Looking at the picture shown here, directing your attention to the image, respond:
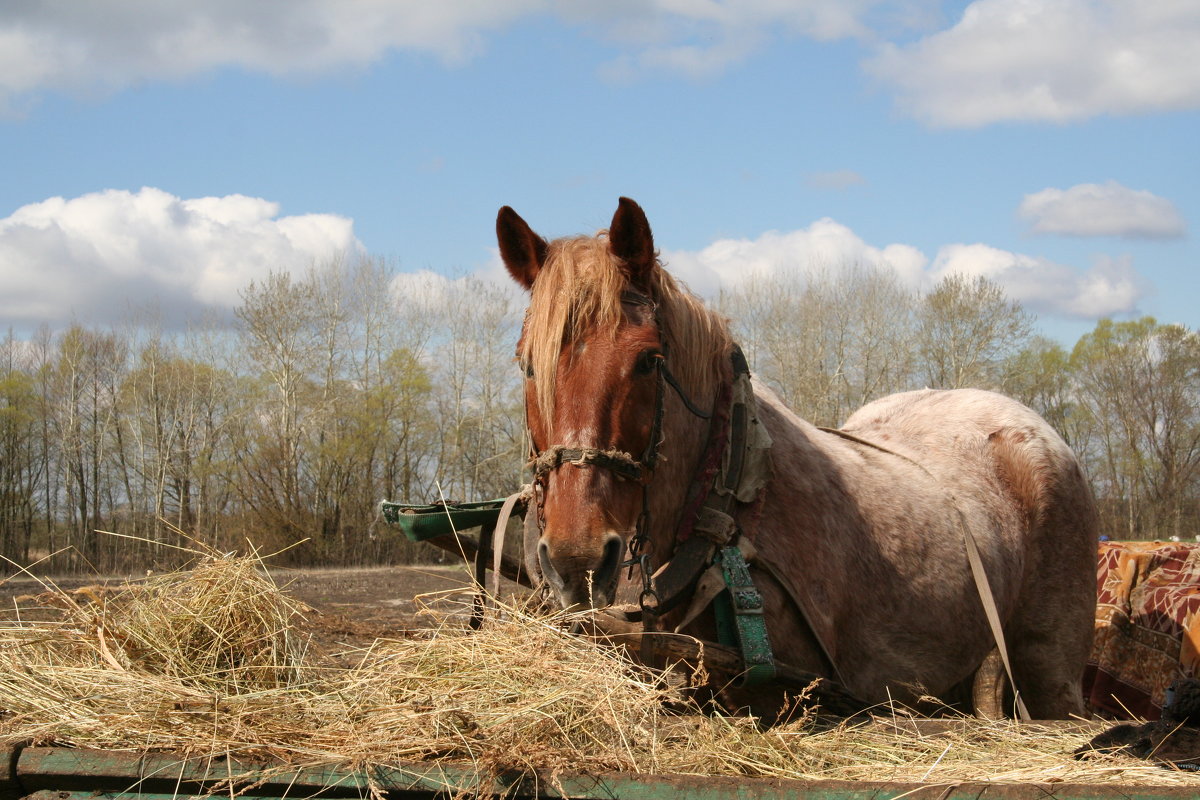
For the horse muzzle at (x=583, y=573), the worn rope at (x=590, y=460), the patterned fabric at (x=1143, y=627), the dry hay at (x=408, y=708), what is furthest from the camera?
the patterned fabric at (x=1143, y=627)

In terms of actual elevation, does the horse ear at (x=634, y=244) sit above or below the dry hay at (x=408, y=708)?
above

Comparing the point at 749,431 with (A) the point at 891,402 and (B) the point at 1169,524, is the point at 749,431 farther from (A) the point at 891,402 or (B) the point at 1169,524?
(B) the point at 1169,524

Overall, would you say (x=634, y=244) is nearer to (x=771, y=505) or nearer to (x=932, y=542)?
(x=771, y=505)

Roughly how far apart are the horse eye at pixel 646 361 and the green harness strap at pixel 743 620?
608 mm

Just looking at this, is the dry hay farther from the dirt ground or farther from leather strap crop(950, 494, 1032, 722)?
the dirt ground

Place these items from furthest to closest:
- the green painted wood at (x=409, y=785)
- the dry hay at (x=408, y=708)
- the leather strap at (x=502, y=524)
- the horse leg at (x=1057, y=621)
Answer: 1. the horse leg at (x=1057, y=621)
2. the leather strap at (x=502, y=524)
3. the dry hay at (x=408, y=708)
4. the green painted wood at (x=409, y=785)

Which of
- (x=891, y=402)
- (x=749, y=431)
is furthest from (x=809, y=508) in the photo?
(x=891, y=402)

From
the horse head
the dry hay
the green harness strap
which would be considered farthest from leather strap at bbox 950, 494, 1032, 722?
the horse head

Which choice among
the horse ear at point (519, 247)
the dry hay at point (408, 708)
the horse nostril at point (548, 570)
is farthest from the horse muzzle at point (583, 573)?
the horse ear at point (519, 247)

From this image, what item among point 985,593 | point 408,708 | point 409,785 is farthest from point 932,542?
point 409,785

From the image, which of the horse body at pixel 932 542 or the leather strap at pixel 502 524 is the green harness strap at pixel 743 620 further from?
the leather strap at pixel 502 524

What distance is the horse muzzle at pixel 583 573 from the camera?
2.41m

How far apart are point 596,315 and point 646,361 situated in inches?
8.2

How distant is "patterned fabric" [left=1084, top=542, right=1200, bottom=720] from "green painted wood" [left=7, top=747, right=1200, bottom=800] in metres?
3.25
